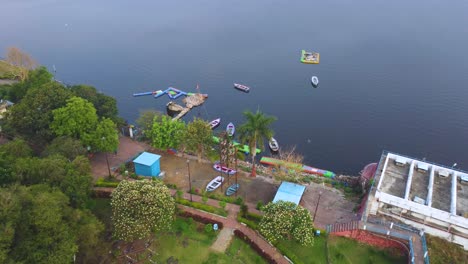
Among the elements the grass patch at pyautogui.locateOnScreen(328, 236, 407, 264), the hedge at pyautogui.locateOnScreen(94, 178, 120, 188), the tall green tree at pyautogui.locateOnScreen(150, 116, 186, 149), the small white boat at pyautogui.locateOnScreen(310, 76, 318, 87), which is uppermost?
the small white boat at pyautogui.locateOnScreen(310, 76, 318, 87)

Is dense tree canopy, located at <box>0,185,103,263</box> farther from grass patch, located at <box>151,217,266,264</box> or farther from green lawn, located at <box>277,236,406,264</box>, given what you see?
green lawn, located at <box>277,236,406,264</box>

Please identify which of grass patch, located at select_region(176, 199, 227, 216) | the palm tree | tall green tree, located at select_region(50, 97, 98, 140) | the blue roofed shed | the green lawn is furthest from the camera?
tall green tree, located at select_region(50, 97, 98, 140)

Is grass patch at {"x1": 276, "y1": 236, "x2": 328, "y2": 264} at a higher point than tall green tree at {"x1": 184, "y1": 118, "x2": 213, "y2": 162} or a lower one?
lower

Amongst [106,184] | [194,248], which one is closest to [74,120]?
[106,184]

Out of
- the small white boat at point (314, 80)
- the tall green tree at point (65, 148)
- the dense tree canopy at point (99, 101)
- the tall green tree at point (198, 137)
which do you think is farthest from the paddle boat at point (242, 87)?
the tall green tree at point (65, 148)

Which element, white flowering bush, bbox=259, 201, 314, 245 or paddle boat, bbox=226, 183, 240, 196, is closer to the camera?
white flowering bush, bbox=259, 201, 314, 245

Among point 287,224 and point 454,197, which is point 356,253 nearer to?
point 287,224

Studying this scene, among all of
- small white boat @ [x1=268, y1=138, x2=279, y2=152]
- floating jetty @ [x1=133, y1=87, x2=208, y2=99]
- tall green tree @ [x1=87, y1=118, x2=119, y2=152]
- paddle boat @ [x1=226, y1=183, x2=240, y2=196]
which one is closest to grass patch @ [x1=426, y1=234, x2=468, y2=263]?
paddle boat @ [x1=226, y1=183, x2=240, y2=196]

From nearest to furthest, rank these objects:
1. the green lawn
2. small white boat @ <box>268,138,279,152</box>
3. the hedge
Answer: the green lawn < the hedge < small white boat @ <box>268,138,279,152</box>

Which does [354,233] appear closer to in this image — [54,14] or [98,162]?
[98,162]
